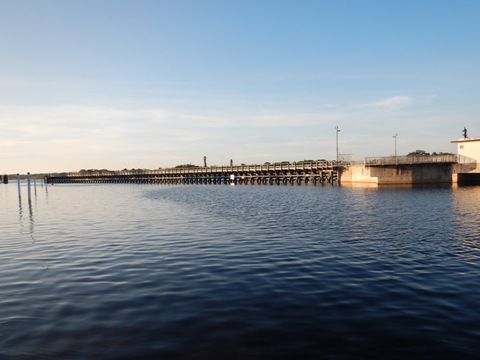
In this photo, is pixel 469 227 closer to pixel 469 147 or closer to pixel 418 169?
pixel 418 169

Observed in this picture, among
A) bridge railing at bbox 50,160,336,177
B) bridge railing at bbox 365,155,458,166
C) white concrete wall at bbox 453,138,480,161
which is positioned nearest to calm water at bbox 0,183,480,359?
bridge railing at bbox 365,155,458,166

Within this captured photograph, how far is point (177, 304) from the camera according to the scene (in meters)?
8.91

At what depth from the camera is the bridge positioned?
2963 inches

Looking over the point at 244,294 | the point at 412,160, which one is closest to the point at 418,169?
the point at 412,160

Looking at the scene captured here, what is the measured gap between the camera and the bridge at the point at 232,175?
75250 mm

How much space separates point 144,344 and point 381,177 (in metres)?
60.3

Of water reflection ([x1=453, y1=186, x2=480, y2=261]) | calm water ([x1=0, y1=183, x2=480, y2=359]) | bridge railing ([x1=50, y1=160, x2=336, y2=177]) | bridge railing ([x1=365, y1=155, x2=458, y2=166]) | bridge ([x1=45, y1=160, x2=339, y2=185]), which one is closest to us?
calm water ([x1=0, y1=183, x2=480, y2=359])

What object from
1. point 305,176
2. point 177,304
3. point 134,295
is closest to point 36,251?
point 134,295

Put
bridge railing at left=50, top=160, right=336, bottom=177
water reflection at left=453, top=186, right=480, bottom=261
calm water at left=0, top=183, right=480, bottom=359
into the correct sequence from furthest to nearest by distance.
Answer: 1. bridge railing at left=50, top=160, right=336, bottom=177
2. water reflection at left=453, top=186, right=480, bottom=261
3. calm water at left=0, top=183, right=480, bottom=359

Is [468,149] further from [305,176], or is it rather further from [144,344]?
[144,344]

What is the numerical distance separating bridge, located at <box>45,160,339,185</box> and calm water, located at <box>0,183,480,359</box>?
5543 cm

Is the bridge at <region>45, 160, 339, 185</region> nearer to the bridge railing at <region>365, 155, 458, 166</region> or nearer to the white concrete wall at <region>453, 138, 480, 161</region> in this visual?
the bridge railing at <region>365, 155, 458, 166</region>

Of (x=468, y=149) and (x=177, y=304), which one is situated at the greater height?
(x=468, y=149)

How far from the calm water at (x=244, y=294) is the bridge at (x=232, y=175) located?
55.4 m
